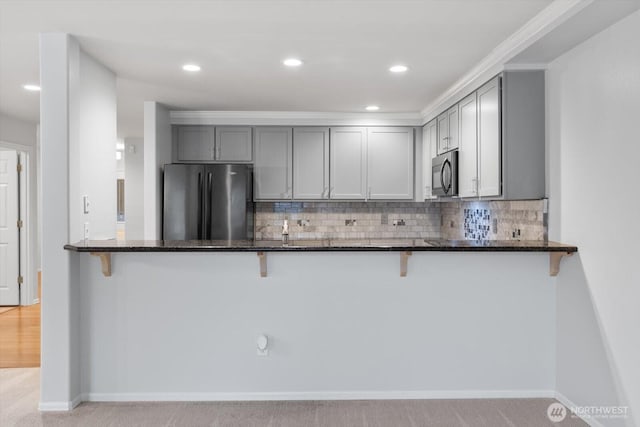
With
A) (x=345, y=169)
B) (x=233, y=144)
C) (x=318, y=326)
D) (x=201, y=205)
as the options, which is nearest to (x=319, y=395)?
(x=318, y=326)

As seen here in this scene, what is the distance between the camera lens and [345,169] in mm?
5773

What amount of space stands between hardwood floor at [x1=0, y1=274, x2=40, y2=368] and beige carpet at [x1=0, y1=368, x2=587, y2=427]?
2.98ft

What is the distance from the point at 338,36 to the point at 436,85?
5.03 feet

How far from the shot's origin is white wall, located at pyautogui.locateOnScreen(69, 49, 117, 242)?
3287mm

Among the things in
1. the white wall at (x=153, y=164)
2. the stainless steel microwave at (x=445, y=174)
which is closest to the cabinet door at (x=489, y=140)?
the stainless steel microwave at (x=445, y=174)

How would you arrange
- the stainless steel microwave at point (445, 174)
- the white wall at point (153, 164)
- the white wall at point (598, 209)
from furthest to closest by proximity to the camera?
the white wall at point (153, 164)
the stainless steel microwave at point (445, 174)
the white wall at point (598, 209)

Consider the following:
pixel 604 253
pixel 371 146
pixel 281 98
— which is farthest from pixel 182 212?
pixel 604 253

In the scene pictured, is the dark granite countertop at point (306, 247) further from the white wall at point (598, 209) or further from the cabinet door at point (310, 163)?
the cabinet door at point (310, 163)

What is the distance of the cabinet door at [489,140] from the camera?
11.9ft

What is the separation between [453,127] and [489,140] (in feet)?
2.97

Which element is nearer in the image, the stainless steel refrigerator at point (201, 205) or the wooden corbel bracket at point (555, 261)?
the wooden corbel bracket at point (555, 261)

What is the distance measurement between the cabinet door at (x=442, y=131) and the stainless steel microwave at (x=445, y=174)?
9 centimetres
